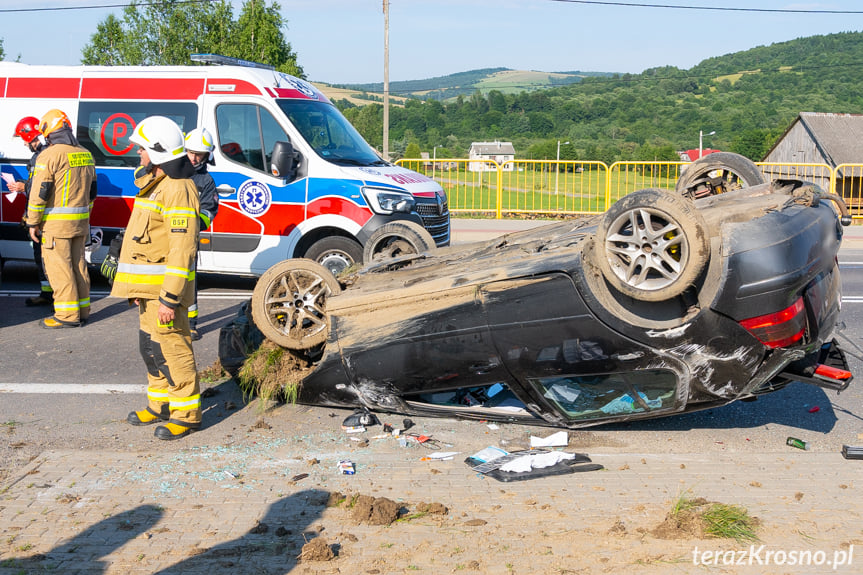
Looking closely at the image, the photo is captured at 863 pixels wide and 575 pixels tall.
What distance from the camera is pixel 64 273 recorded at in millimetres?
7730

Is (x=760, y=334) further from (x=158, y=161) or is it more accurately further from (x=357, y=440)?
(x=158, y=161)

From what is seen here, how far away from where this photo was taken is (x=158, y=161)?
4879mm

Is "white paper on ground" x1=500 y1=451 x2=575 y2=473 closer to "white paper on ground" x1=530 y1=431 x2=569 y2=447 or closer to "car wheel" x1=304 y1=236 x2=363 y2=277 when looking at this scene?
"white paper on ground" x1=530 y1=431 x2=569 y2=447

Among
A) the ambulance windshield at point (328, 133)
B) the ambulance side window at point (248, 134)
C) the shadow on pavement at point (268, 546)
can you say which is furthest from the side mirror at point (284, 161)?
the shadow on pavement at point (268, 546)

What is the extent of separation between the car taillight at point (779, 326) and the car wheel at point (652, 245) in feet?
1.61

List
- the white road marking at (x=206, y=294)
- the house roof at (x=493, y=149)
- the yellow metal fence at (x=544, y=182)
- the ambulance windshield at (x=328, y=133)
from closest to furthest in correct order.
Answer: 1. the ambulance windshield at (x=328, y=133)
2. the white road marking at (x=206, y=294)
3. the yellow metal fence at (x=544, y=182)
4. the house roof at (x=493, y=149)

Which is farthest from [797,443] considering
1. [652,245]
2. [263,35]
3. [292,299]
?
[263,35]

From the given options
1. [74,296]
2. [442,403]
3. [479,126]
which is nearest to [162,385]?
[442,403]

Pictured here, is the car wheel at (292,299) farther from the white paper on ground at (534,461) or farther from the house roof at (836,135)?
the house roof at (836,135)

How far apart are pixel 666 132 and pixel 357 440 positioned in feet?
245

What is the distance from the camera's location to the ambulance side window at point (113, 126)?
9078 millimetres

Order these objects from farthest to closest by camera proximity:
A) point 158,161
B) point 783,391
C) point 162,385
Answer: point 783,391 → point 162,385 → point 158,161

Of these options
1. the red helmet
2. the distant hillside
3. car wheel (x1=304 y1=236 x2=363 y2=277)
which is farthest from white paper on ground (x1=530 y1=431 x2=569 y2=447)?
the distant hillside

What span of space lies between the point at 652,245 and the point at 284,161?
5.31m
